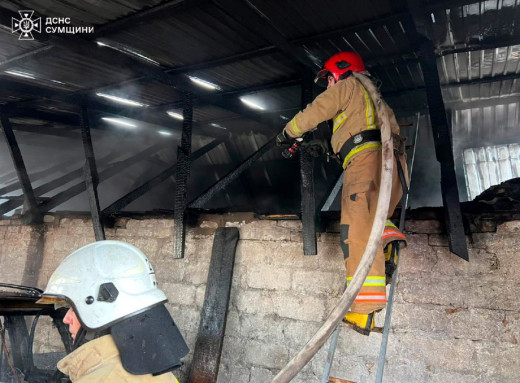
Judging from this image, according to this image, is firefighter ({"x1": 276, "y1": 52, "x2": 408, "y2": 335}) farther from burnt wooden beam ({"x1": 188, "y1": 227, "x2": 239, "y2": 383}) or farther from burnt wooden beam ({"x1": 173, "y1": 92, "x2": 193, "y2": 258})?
burnt wooden beam ({"x1": 173, "y1": 92, "x2": 193, "y2": 258})

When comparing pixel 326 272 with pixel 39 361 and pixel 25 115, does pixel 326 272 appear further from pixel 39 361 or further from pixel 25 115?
pixel 25 115

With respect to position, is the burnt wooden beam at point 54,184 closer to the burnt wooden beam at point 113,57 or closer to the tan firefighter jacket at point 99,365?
the burnt wooden beam at point 113,57

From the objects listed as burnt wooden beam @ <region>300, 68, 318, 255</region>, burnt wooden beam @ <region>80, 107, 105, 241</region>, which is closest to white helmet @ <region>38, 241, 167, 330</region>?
burnt wooden beam @ <region>300, 68, 318, 255</region>

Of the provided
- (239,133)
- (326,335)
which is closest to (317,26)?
(326,335)

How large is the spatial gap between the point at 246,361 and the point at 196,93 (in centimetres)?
307

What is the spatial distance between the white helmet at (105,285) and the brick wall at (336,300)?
1.88 meters

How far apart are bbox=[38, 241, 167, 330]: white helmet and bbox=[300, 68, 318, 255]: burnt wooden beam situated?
67.9 inches

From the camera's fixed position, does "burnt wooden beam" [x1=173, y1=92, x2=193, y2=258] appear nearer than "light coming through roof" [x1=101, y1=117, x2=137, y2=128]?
Yes

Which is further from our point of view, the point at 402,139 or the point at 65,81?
the point at 65,81

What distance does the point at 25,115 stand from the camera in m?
5.36

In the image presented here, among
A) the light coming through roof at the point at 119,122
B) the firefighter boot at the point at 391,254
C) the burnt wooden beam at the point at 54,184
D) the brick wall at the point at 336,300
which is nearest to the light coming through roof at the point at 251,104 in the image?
the brick wall at the point at 336,300

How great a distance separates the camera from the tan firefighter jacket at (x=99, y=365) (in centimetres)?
175

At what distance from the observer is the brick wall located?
2939 mm

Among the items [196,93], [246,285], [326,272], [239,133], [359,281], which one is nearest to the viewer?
[359,281]
